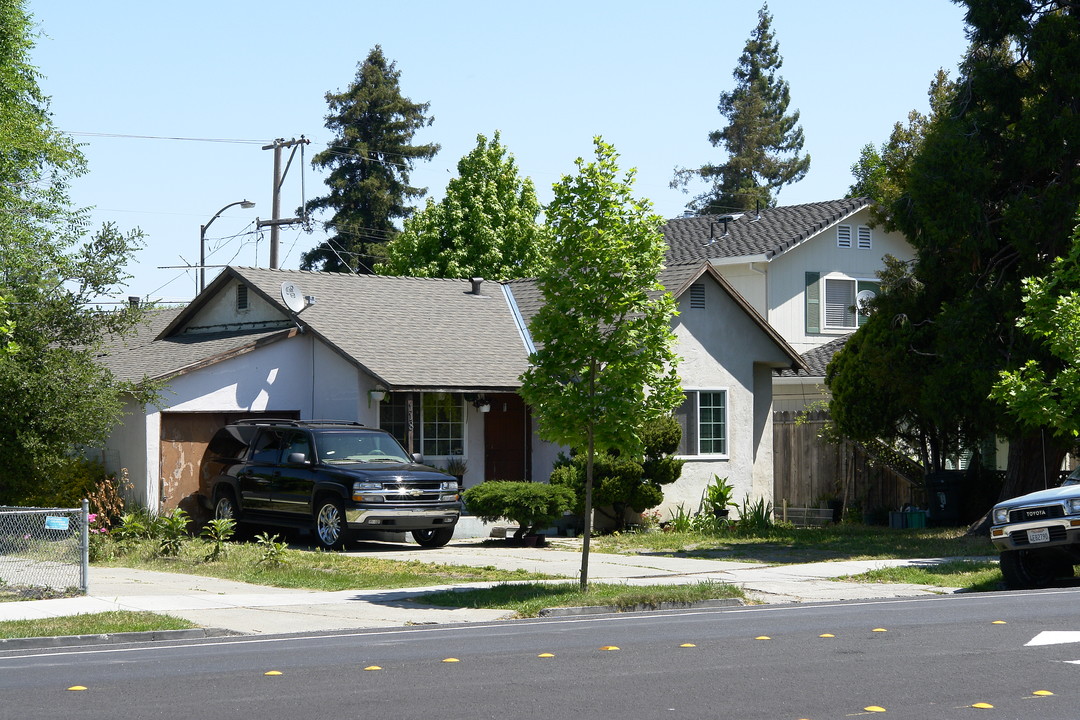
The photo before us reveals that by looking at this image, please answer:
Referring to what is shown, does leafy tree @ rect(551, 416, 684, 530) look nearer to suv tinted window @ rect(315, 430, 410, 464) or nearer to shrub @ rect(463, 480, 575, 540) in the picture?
shrub @ rect(463, 480, 575, 540)

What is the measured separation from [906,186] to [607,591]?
11241 millimetres

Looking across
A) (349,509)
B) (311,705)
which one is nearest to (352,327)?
(349,509)

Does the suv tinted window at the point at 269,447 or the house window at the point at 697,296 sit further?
the house window at the point at 697,296

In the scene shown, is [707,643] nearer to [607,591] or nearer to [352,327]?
[607,591]

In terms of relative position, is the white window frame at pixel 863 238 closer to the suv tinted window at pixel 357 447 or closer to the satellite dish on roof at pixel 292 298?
the satellite dish on roof at pixel 292 298

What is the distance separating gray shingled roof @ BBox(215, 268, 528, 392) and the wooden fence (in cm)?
662

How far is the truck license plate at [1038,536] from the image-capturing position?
49.3 feet

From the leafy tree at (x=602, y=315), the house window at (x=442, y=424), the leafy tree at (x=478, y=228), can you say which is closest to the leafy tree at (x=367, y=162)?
the leafy tree at (x=478, y=228)

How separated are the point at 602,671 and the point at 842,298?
3018cm

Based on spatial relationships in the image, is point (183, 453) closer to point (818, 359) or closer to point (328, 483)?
point (328, 483)

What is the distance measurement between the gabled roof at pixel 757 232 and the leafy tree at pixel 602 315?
69.1ft

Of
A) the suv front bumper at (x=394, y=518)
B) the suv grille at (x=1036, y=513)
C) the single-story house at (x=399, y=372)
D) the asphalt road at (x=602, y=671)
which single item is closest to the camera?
the asphalt road at (x=602, y=671)

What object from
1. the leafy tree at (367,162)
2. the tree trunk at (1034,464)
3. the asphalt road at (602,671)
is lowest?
the asphalt road at (602,671)

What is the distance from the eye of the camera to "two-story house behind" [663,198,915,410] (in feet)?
122
